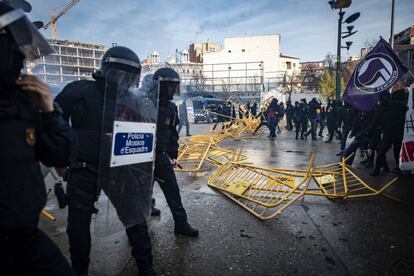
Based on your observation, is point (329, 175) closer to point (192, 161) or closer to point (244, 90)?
point (192, 161)

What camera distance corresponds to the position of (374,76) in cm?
638

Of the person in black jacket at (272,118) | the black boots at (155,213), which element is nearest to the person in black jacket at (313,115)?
the person in black jacket at (272,118)

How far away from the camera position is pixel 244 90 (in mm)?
35031

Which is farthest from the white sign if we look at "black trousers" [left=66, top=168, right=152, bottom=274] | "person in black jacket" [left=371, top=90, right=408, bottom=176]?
"person in black jacket" [left=371, top=90, right=408, bottom=176]

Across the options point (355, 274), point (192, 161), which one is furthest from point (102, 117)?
point (192, 161)

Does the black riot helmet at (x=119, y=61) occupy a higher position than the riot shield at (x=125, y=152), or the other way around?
the black riot helmet at (x=119, y=61)

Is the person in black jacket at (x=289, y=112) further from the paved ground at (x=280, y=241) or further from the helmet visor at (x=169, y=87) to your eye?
the helmet visor at (x=169, y=87)

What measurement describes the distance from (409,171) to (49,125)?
6.53 m

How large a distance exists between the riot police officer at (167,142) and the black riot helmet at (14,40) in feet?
6.10

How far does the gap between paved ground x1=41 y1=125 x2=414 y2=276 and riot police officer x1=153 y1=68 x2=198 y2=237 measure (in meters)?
0.22

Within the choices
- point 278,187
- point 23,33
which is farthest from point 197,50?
point 23,33

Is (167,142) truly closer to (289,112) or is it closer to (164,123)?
(164,123)

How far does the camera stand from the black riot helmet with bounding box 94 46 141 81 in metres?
2.22

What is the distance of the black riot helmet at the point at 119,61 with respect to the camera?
222cm
